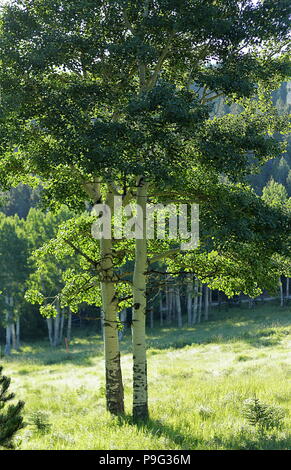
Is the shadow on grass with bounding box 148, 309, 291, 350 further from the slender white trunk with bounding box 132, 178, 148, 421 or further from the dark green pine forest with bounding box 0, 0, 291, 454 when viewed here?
the slender white trunk with bounding box 132, 178, 148, 421

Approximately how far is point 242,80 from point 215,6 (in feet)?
5.54

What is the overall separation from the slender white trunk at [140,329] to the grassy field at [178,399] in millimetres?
436

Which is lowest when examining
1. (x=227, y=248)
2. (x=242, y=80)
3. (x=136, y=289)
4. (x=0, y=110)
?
(x=136, y=289)

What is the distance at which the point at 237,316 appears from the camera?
5078 cm

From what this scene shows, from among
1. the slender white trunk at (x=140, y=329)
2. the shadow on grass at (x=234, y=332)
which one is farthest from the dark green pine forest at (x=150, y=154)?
the shadow on grass at (x=234, y=332)

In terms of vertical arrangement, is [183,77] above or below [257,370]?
above

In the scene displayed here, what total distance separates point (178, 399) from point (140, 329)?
11.9 feet

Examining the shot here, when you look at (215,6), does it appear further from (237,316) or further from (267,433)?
(237,316)

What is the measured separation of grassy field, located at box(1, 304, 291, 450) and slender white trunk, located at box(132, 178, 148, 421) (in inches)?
17.2

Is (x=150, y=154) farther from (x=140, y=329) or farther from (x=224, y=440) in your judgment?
(x=224, y=440)

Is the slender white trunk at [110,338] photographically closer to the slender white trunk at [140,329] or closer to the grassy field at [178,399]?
the grassy field at [178,399]
